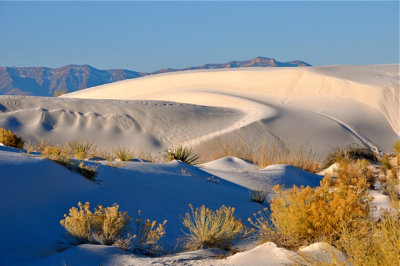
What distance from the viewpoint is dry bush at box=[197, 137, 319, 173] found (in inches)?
532

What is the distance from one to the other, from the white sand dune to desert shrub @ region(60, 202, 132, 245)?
478 inches

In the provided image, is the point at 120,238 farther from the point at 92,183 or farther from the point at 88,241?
the point at 92,183

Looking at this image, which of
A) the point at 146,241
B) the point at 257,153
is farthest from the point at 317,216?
the point at 257,153

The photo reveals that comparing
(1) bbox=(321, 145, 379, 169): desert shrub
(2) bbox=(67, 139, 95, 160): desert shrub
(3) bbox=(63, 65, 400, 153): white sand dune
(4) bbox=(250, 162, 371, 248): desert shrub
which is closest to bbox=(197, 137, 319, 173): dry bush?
(1) bbox=(321, 145, 379, 169): desert shrub

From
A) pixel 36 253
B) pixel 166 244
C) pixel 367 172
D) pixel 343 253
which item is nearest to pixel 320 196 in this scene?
pixel 343 253

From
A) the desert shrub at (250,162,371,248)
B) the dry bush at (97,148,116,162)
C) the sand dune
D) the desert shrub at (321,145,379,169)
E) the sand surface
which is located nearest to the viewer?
the desert shrub at (250,162,371,248)

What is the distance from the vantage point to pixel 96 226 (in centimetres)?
510

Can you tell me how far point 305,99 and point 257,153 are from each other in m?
13.2

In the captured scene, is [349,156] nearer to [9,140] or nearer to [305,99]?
[9,140]

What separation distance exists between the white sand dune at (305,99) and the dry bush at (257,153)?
108 cm

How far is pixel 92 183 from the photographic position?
23.1 ft

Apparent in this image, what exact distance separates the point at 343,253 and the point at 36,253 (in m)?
2.92

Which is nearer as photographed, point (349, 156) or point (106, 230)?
point (106, 230)

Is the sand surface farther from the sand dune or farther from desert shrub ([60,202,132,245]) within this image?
desert shrub ([60,202,132,245])
